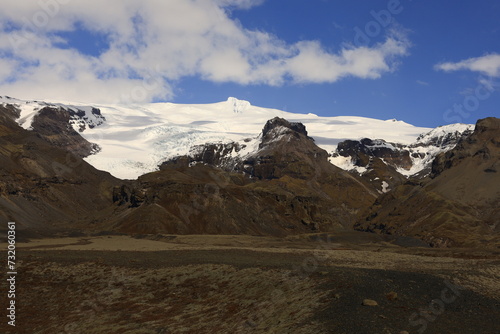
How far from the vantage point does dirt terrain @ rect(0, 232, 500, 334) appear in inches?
1266

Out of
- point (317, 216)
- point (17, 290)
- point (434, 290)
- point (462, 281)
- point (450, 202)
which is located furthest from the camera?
point (317, 216)

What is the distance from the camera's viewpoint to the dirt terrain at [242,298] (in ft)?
105

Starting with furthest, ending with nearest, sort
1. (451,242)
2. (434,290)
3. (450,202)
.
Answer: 1. (450,202)
2. (451,242)
3. (434,290)

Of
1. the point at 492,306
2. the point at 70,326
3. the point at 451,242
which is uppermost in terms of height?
the point at 492,306

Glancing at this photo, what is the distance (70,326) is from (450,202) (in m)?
165

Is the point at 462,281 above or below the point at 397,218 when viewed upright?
above

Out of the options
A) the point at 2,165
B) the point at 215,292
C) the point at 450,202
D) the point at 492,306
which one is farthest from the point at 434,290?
the point at 2,165

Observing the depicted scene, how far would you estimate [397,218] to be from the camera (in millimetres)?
199375

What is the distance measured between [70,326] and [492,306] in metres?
29.2

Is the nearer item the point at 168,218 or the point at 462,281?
the point at 462,281

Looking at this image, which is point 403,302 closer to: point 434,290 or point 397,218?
point 434,290

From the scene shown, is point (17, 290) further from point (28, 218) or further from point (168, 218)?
point (28, 218)

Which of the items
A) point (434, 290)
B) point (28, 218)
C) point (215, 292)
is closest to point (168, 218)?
point (28, 218)

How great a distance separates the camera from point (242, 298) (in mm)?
40469
